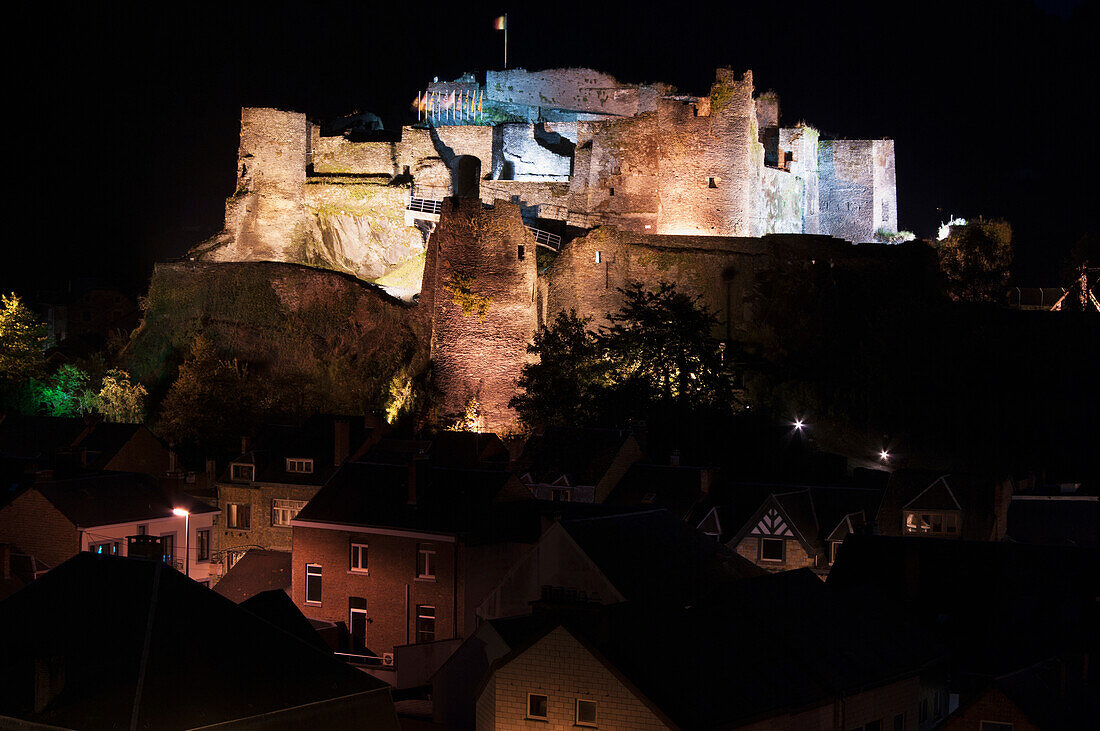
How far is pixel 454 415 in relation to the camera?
136 ft

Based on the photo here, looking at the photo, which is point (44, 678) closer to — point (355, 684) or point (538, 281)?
point (355, 684)

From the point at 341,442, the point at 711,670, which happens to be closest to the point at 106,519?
the point at 341,442

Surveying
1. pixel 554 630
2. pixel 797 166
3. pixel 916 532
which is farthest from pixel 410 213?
pixel 554 630

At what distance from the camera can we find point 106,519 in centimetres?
3209

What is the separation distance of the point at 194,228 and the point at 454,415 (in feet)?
108

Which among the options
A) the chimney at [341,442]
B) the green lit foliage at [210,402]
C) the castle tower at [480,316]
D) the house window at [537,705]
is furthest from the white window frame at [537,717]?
the green lit foliage at [210,402]

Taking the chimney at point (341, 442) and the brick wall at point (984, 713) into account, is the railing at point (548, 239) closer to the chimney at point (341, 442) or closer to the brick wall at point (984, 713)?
the chimney at point (341, 442)

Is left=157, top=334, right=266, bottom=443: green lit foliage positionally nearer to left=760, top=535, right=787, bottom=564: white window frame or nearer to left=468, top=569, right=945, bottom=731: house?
left=760, top=535, right=787, bottom=564: white window frame

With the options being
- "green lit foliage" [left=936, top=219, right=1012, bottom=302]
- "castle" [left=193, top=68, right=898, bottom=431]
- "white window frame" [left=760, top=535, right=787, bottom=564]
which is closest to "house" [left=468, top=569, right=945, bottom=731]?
"white window frame" [left=760, top=535, right=787, bottom=564]

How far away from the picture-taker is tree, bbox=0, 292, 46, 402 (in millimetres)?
49834

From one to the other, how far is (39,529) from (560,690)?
17643 mm

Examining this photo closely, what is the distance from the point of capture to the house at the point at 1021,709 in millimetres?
18578

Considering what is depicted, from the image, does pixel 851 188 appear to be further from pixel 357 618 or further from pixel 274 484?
pixel 357 618

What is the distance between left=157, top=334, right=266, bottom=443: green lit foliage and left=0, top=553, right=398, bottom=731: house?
26423mm
